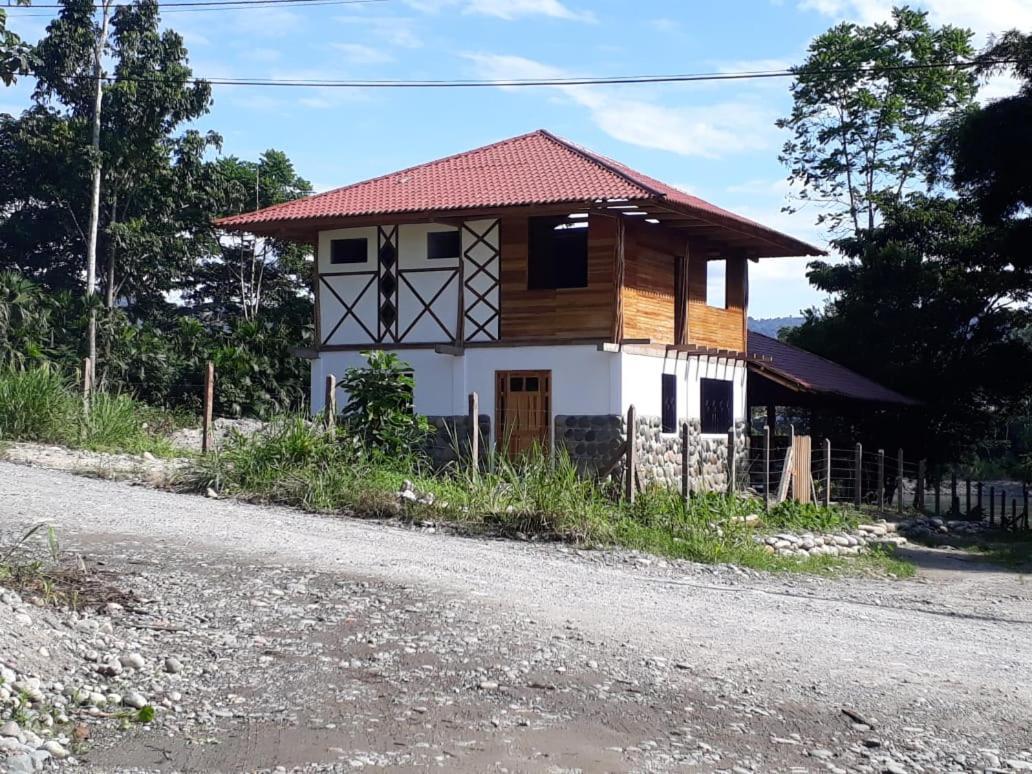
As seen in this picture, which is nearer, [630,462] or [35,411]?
[630,462]

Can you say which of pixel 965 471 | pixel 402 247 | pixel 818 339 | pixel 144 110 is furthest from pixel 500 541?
pixel 965 471

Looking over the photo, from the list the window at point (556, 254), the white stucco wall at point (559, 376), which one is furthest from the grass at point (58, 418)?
the window at point (556, 254)

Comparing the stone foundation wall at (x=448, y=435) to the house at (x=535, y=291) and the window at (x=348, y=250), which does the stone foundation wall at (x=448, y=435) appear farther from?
the window at (x=348, y=250)

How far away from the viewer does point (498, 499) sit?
14.4m

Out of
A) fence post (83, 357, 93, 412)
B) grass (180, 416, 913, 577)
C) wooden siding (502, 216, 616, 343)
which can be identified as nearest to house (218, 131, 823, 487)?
wooden siding (502, 216, 616, 343)

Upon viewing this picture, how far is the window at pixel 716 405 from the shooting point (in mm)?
24312

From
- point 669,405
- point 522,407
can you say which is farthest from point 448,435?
point 669,405

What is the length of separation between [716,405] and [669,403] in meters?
2.50

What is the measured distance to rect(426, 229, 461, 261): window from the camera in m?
22.3

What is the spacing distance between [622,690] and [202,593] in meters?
3.17

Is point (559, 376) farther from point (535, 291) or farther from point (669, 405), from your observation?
point (669, 405)

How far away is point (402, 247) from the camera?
73.8 feet

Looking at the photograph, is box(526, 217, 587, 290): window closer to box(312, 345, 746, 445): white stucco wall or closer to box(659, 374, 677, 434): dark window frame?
box(312, 345, 746, 445): white stucco wall

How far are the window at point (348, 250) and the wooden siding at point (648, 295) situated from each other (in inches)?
199
